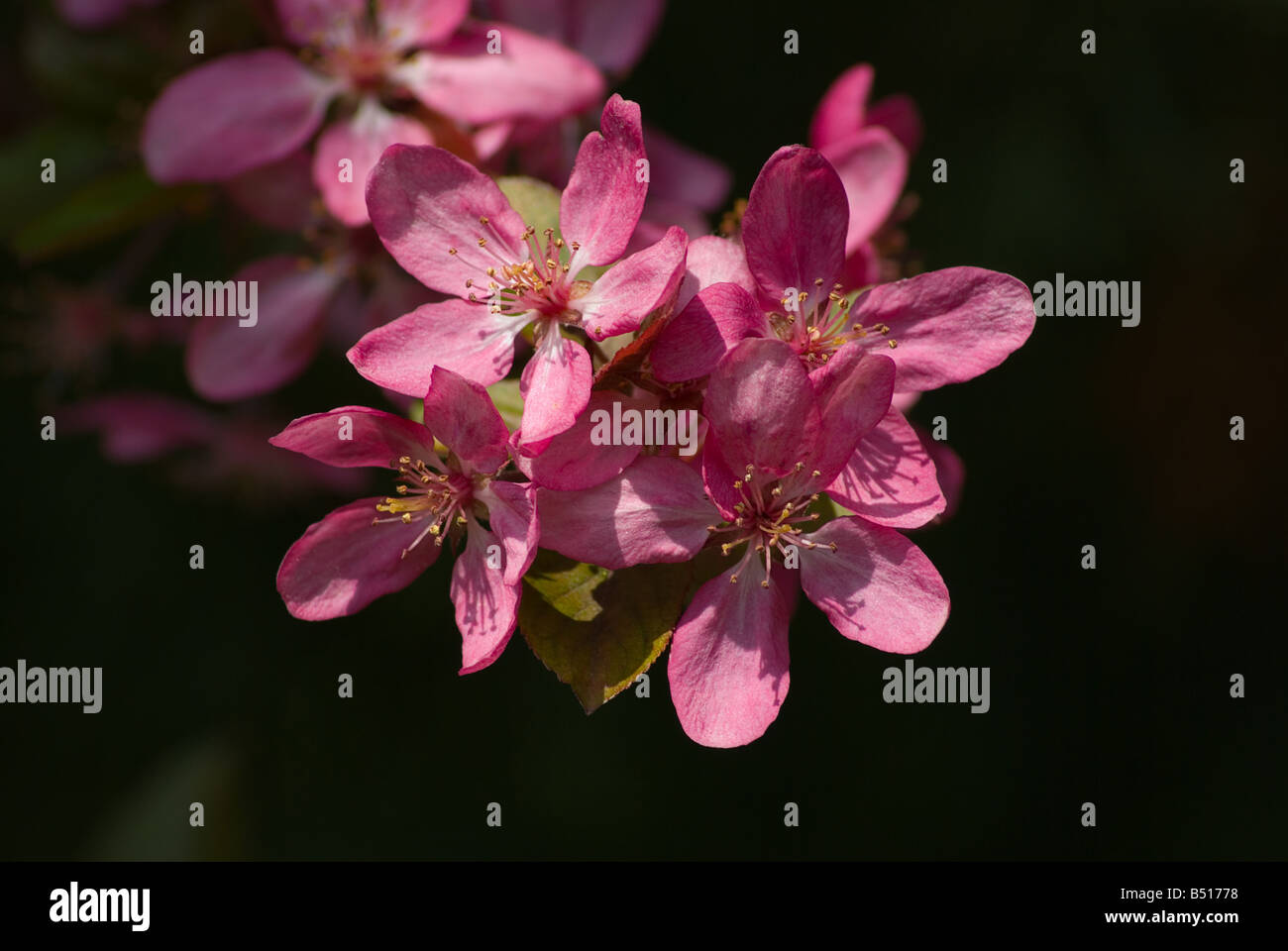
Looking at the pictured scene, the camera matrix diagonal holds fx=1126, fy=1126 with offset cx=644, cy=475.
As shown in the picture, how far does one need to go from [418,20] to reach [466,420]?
0.72 meters

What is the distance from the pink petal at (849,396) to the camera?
3.63 feet

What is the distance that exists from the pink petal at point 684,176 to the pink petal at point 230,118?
19.2 inches

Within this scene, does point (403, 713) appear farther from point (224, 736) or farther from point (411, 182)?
point (411, 182)

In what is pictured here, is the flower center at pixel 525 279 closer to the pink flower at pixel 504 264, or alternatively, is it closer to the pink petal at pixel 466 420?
the pink flower at pixel 504 264

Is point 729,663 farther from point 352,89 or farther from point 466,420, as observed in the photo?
point 352,89

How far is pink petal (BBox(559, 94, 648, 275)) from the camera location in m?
1.17

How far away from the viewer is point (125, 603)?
8.39 ft

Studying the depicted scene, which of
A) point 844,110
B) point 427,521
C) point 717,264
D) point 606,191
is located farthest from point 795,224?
point 427,521

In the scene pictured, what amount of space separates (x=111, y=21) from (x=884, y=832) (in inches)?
84.5

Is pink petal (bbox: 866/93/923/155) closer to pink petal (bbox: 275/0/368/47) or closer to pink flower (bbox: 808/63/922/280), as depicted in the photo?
pink flower (bbox: 808/63/922/280)

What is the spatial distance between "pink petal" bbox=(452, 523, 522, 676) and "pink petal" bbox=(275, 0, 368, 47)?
2.53ft

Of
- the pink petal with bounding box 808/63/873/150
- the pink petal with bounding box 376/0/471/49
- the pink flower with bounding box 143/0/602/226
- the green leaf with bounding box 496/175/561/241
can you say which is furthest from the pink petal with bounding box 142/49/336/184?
the pink petal with bounding box 808/63/873/150

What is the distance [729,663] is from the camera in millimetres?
1194

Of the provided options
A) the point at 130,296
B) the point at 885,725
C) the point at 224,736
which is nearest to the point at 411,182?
the point at 130,296
